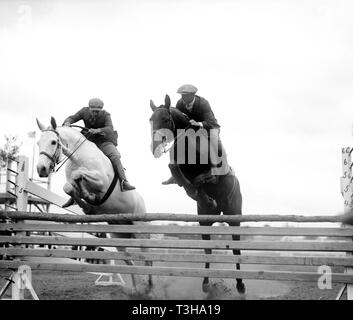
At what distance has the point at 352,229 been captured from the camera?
4.73 m

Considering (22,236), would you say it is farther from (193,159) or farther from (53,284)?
(53,284)

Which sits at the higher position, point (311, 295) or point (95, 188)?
point (95, 188)

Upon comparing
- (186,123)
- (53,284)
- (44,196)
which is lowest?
(53,284)

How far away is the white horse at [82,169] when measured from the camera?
6.26 metres

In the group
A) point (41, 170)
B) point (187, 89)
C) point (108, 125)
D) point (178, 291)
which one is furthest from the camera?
point (108, 125)

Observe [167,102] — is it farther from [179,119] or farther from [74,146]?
[74,146]

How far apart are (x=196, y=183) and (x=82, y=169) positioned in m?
1.58

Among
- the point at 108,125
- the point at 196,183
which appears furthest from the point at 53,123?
the point at 196,183

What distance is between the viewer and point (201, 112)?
249 inches

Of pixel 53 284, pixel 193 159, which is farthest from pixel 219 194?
pixel 53 284

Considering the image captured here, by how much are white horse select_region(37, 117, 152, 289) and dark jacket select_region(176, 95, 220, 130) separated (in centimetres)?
138

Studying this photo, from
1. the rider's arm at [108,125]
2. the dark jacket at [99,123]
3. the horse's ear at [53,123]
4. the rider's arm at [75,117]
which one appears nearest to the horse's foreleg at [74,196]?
the horse's ear at [53,123]

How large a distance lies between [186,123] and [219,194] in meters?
1.16
